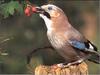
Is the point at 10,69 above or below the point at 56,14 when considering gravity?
below

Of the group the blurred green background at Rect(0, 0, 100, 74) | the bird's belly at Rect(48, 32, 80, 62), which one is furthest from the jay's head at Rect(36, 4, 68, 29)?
the blurred green background at Rect(0, 0, 100, 74)

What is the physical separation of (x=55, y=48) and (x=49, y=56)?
3661 millimetres

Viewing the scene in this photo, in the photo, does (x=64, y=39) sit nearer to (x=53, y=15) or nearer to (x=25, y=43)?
(x=53, y=15)

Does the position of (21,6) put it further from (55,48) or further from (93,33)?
(93,33)

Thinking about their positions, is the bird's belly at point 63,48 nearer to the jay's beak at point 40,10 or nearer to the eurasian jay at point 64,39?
the eurasian jay at point 64,39

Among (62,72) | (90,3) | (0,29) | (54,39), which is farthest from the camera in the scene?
(90,3)

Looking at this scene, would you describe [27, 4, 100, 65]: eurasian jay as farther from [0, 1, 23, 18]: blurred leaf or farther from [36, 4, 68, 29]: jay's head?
[0, 1, 23, 18]: blurred leaf

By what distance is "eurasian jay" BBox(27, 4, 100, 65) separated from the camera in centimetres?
482

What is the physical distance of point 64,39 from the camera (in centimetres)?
486

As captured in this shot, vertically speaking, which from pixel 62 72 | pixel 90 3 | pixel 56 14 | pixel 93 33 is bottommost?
pixel 93 33

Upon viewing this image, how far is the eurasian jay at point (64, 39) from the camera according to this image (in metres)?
4.82

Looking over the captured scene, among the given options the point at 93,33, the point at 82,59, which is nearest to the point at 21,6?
the point at 82,59

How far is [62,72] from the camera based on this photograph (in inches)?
178

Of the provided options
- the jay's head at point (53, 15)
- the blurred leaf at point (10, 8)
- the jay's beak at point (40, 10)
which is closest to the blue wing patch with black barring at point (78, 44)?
the jay's head at point (53, 15)
